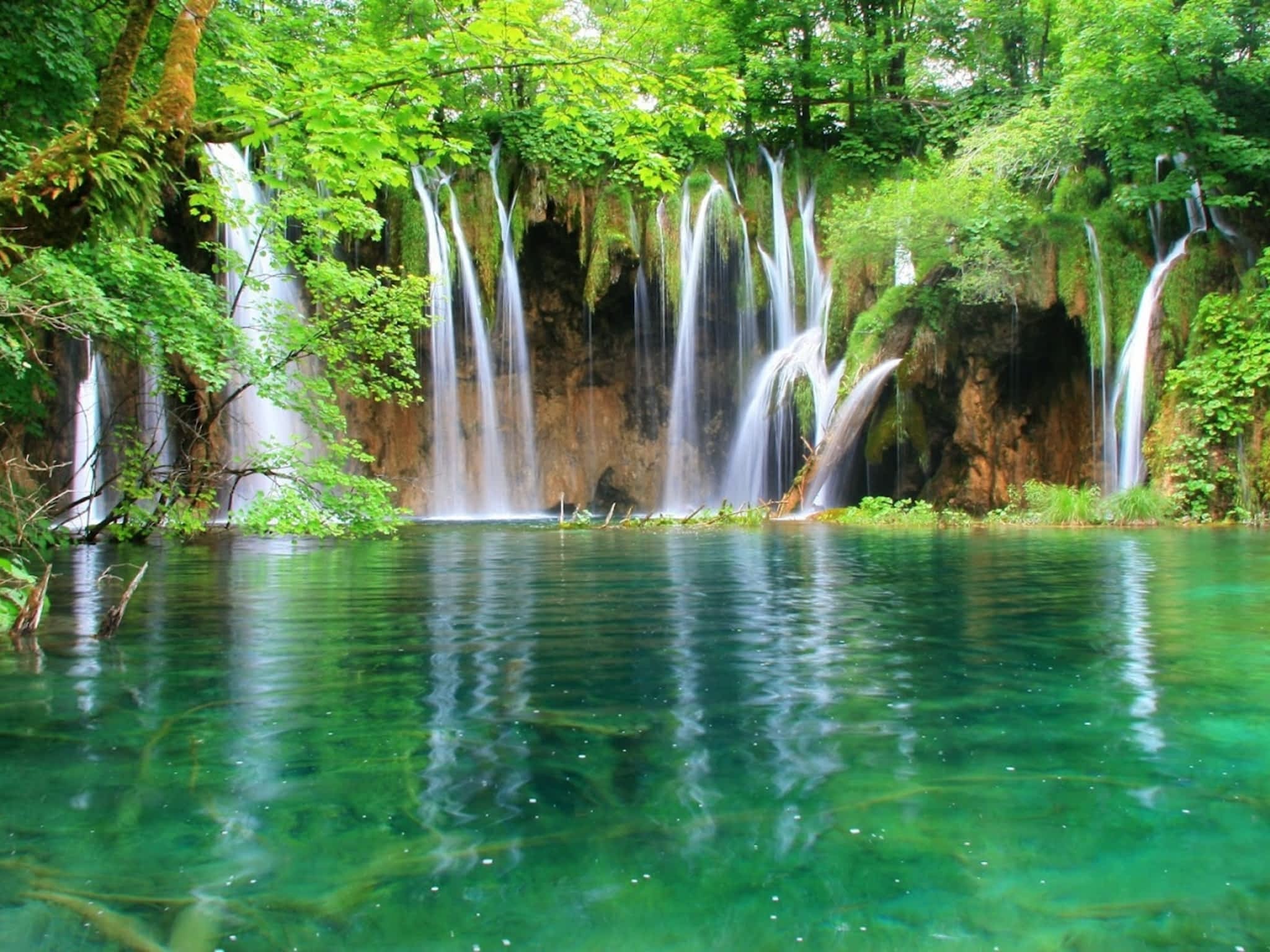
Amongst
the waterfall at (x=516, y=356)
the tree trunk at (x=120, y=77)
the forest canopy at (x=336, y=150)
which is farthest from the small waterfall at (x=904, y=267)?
the tree trunk at (x=120, y=77)

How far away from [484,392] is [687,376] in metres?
6.16

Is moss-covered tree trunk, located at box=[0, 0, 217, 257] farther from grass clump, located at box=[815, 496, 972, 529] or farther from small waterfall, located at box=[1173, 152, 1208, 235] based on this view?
small waterfall, located at box=[1173, 152, 1208, 235]

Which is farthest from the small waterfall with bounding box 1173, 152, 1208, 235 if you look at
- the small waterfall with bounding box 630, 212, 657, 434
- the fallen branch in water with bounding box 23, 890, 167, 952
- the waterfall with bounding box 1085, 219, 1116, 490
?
the fallen branch in water with bounding box 23, 890, 167, 952

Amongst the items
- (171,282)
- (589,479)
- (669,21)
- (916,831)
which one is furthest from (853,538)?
(669,21)

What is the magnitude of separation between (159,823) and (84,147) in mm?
4666

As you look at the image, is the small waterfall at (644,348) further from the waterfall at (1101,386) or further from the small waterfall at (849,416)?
the waterfall at (1101,386)

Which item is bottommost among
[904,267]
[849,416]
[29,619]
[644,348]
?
[29,619]

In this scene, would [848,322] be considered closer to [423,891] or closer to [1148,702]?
[1148,702]

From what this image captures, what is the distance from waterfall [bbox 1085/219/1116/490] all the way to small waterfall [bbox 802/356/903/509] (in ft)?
14.5

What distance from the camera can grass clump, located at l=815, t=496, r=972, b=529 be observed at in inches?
813

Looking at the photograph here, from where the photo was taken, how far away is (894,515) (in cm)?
2147

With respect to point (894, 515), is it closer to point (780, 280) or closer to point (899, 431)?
point (899, 431)

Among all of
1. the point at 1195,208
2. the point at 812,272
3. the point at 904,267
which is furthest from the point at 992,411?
the point at 812,272

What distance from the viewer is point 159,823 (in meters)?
2.98
